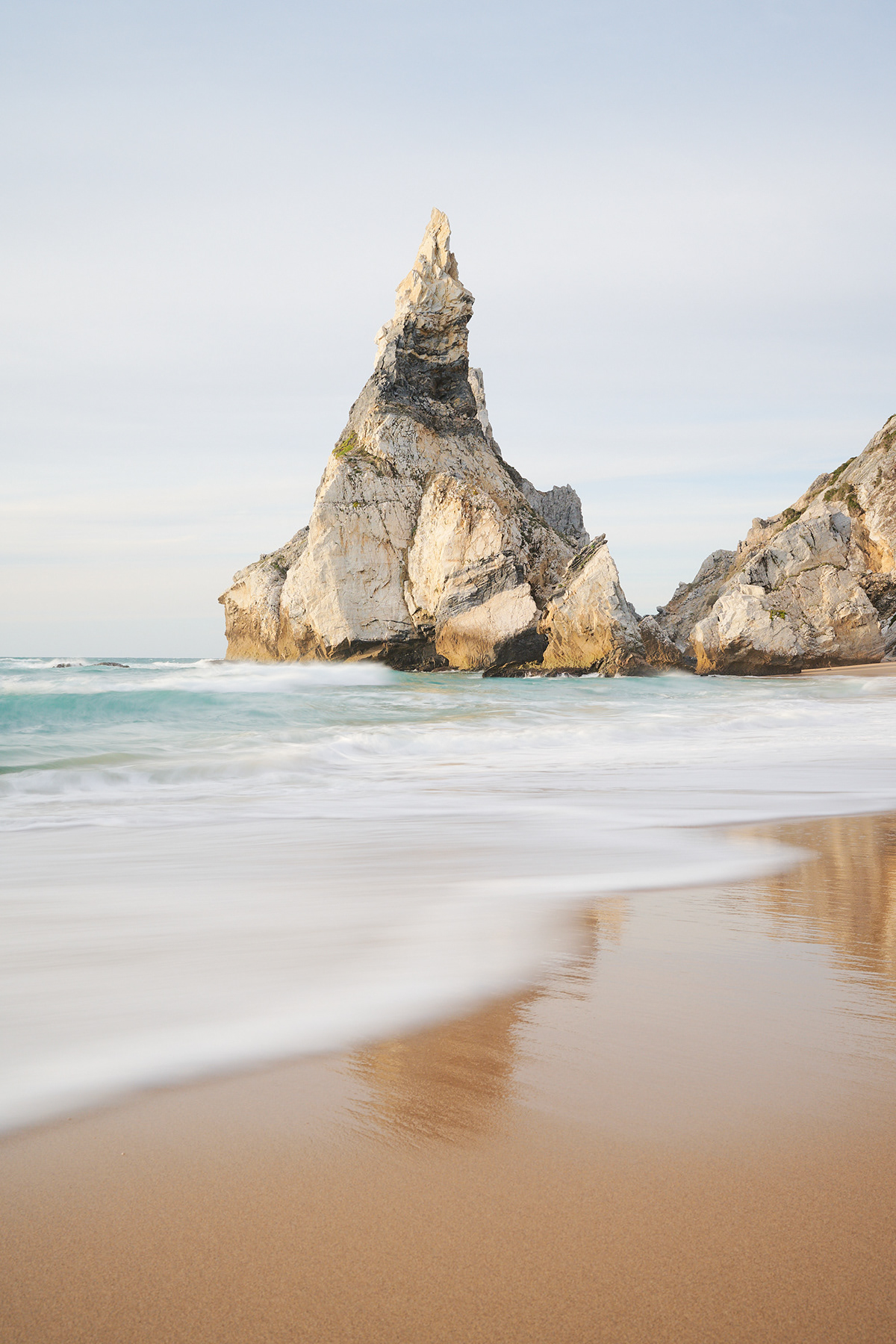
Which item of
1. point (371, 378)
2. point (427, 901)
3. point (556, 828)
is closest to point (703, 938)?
point (427, 901)

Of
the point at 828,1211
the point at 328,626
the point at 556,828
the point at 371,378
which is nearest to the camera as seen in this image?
the point at 828,1211

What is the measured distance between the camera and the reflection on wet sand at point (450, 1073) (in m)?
1.47

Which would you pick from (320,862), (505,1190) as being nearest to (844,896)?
(320,862)

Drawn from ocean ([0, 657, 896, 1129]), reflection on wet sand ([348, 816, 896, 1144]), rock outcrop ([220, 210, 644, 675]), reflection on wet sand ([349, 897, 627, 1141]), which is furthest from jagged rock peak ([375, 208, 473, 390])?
reflection on wet sand ([349, 897, 627, 1141])

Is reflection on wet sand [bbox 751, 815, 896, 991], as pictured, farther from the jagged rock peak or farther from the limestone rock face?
the jagged rock peak

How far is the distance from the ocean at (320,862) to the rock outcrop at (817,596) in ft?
58.6

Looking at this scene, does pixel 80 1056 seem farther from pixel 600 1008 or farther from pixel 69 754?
pixel 69 754

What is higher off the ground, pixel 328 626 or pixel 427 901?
pixel 328 626

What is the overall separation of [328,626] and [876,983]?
1171 inches

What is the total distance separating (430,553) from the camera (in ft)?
102

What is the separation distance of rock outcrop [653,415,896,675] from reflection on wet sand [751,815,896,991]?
25454mm

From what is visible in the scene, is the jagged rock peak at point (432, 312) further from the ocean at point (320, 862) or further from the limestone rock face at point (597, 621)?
the ocean at point (320, 862)

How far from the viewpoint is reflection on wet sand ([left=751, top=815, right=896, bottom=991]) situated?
246 cm

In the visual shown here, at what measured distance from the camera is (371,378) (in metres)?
34.7
